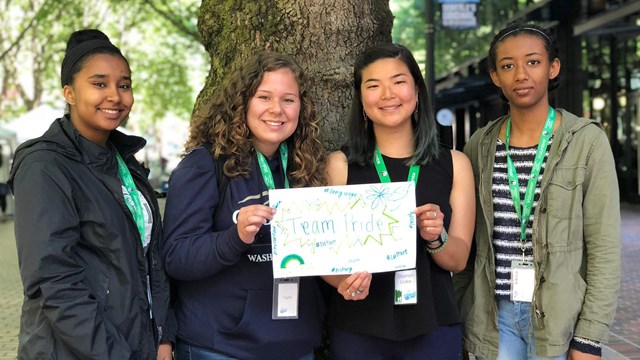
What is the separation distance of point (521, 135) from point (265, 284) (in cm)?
129

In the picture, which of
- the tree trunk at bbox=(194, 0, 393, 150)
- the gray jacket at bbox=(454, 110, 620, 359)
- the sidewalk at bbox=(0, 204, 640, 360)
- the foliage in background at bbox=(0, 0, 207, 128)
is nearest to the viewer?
the gray jacket at bbox=(454, 110, 620, 359)

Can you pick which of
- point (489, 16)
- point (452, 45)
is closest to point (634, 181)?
point (489, 16)

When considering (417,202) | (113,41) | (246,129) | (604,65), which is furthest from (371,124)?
(113,41)

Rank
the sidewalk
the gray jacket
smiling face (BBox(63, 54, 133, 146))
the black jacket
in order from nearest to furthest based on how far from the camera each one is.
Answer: the black jacket, smiling face (BBox(63, 54, 133, 146)), the gray jacket, the sidewalk

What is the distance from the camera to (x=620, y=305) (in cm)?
795

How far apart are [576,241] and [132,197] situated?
5.85ft

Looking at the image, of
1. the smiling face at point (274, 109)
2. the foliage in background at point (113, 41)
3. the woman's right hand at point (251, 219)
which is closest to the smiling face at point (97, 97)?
the smiling face at point (274, 109)

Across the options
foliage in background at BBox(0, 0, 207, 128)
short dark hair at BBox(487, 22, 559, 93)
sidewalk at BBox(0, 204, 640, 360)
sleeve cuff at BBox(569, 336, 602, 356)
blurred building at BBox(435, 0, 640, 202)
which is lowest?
sidewalk at BBox(0, 204, 640, 360)

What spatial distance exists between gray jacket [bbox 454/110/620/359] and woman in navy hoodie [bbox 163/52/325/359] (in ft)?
3.06

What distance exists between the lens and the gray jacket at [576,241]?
275cm

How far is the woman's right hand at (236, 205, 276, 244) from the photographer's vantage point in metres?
2.40

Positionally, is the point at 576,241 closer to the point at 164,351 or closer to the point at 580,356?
the point at 580,356

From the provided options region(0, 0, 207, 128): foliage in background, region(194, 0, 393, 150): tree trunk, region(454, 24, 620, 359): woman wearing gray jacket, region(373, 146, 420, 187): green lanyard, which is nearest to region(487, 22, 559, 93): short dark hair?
region(454, 24, 620, 359): woman wearing gray jacket

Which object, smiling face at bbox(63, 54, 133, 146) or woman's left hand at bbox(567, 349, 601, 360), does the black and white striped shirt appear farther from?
smiling face at bbox(63, 54, 133, 146)
